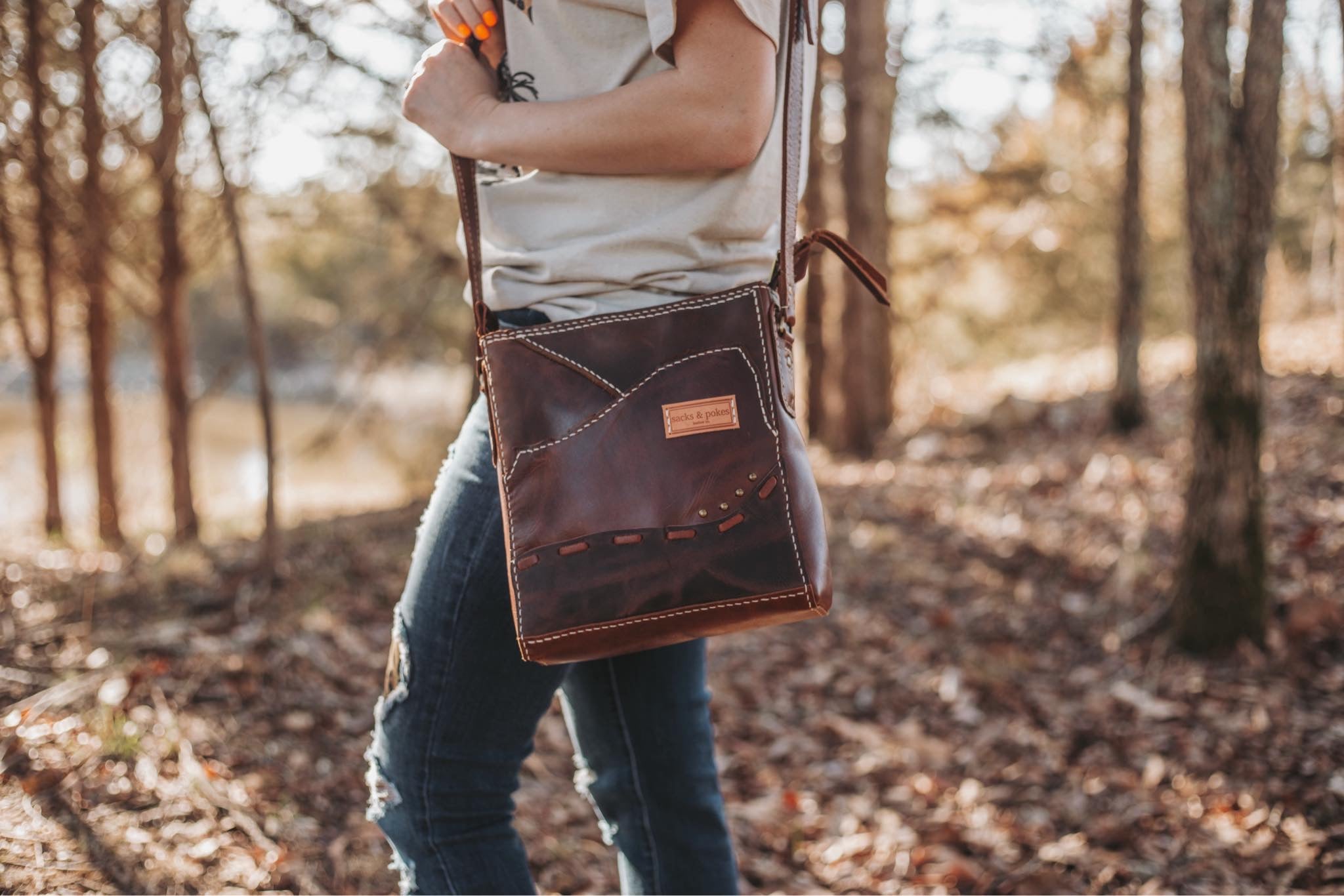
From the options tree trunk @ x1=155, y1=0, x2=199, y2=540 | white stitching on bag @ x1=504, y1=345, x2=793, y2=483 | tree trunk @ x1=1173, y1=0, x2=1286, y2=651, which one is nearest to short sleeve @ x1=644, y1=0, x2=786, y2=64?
white stitching on bag @ x1=504, y1=345, x2=793, y2=483

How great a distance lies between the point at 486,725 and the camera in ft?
Result: 4.32

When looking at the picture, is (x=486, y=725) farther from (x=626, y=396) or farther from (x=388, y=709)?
(x=626, y=396)

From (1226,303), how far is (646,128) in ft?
8.90

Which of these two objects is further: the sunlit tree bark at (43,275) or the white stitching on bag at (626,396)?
the sunlit tree bark at (43,275)

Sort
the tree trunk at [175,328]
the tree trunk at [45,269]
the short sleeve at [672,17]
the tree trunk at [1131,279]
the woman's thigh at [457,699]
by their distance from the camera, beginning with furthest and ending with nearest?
the tree trunk at [1131,279] < the tree trunk at [175,328] < the tree trunk at [45,269] < the woman's thigh at [457,699] < the short sleeve at [672,17]

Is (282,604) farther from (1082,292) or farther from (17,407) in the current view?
(17,407)

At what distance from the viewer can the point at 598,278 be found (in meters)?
1.24

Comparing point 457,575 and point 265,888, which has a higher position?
point 457,575

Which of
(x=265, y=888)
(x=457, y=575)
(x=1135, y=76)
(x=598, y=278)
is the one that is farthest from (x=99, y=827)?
(x=1135, y=76)

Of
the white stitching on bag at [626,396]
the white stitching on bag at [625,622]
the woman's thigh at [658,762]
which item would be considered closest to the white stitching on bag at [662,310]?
the white stitching on bag at [626,396]

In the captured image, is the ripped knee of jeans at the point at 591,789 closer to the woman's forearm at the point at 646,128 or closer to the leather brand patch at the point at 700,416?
the leather brand patch at the point at 700,416

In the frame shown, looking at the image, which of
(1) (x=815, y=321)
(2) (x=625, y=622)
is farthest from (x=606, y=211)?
(1) (x=815, y=321)

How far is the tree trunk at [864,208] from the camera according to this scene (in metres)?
7.14

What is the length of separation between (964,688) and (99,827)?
2.60 meters
